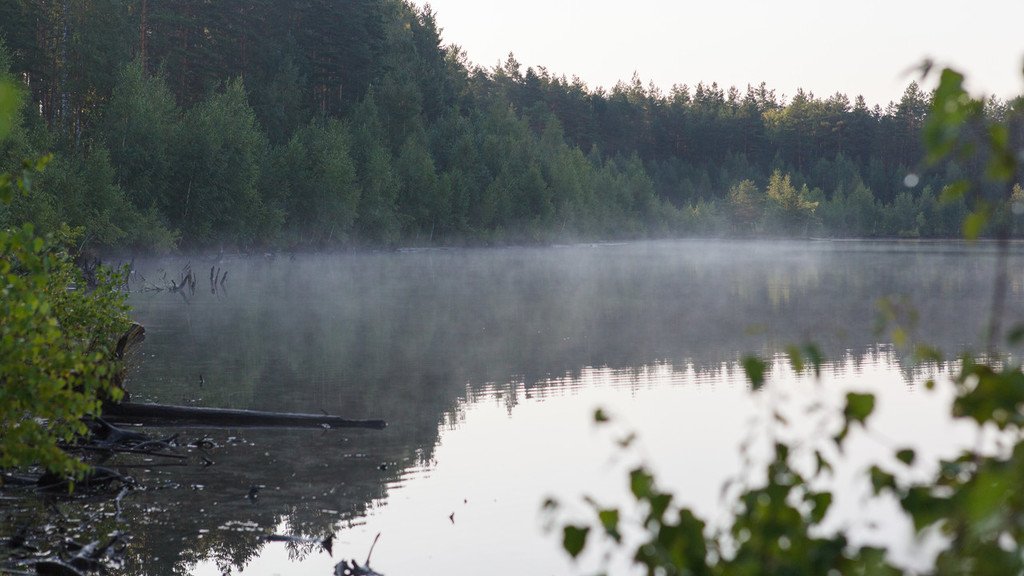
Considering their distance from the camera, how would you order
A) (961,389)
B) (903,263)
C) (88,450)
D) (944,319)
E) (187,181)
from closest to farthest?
(961,389) → (88,450) → (944,319) → (187,181) → (903,263)

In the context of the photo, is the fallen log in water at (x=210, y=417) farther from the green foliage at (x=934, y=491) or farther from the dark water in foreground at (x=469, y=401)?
the green foliage at (x=934, y=491)

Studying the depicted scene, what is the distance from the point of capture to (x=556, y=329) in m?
34.6

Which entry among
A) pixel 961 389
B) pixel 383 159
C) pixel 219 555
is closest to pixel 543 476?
pixel 219 555

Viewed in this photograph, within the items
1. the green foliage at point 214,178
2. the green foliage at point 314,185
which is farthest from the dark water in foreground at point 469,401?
the green foliage at point 314,185

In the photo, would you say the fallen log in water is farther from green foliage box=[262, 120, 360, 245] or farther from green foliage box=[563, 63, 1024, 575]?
green foliage box=[262, 120, 360, 245]

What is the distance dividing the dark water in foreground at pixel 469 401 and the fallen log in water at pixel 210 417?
0.22 m

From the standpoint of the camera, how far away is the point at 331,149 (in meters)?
86.2

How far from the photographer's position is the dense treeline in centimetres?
6562

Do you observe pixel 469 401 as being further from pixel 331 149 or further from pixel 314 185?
pixel 331 149

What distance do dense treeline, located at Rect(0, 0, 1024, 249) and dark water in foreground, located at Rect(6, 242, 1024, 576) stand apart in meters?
12.4

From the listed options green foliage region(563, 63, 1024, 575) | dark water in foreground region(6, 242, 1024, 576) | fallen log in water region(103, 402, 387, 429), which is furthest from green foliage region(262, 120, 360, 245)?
green foliage region(563, 63, 1024, 575)

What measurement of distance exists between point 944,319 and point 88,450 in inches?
1211

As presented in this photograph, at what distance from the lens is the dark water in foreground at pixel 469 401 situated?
11398mm

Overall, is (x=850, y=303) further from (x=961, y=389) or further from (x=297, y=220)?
(x=297, y=220)
